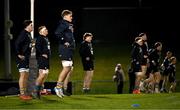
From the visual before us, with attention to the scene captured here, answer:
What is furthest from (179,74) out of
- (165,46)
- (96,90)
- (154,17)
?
(154,17)

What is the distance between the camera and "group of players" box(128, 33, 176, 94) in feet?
59.9

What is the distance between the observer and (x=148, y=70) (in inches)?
803

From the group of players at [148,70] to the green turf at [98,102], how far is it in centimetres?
289

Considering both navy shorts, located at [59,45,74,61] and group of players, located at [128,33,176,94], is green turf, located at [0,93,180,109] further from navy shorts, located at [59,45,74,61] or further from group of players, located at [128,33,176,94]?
group of players, located at [128,33,176,94]

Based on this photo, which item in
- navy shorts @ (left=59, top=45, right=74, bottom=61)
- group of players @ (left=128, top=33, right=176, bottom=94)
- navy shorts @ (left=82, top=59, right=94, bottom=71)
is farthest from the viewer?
navy shorts @ (left=82, top=59, right=94, bottom=71)

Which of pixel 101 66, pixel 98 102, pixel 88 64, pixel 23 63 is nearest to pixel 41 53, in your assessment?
pixel 23 63

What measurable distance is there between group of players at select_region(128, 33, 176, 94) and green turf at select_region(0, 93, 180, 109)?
2.89 m

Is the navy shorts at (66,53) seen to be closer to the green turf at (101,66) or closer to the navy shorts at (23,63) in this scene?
the navy shorts at (23,63)

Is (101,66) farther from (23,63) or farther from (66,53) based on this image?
(23,63)

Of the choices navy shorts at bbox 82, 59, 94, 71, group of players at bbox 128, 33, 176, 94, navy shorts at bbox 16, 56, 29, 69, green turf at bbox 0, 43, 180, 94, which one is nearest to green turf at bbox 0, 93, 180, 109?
navy shorts at bbox 16, 56, 29, 69

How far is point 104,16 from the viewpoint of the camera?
38.9 meters

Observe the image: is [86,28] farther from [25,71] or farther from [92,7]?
[25,71]

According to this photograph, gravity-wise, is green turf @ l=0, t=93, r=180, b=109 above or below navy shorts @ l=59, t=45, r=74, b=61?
below

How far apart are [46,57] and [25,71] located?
2.08ft
